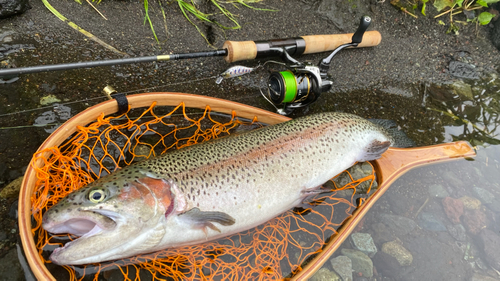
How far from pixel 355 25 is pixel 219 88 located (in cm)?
226

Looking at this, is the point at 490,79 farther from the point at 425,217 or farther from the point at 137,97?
the point at 137,97

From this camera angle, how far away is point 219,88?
11.1 feet

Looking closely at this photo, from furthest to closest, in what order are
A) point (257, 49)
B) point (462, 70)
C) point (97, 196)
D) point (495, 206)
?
point (462, 70)
point (495, 206)
point (257, 49)
point (97, 196)

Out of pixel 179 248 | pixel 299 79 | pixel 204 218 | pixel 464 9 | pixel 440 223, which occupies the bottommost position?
pixel 440 223

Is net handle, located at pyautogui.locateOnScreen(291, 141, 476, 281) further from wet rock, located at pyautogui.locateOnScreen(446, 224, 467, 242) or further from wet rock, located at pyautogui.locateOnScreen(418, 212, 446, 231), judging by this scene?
wet rock, located at pyautogui.locateOnScreen(446, 224, 467, 242)

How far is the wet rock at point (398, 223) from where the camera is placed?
3.16 metres

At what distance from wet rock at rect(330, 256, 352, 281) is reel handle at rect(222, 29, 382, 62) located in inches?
88.0

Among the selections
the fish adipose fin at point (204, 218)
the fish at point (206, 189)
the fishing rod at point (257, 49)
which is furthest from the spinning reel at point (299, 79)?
the fish adipose fin at point (204, 218)

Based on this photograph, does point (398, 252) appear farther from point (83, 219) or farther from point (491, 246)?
point (83, 219)

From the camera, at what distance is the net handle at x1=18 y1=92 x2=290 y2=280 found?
5.62 feet

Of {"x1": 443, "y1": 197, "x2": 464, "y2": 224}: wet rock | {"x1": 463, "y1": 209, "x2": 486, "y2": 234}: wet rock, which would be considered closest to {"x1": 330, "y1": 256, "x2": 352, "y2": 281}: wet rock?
{"x1": 443, "y1": 197, "x2": 464, "y2": 224}: wet rock

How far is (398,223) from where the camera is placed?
10.5 ft

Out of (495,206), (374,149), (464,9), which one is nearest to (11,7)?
(374,149)

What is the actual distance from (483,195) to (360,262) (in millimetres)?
1948
